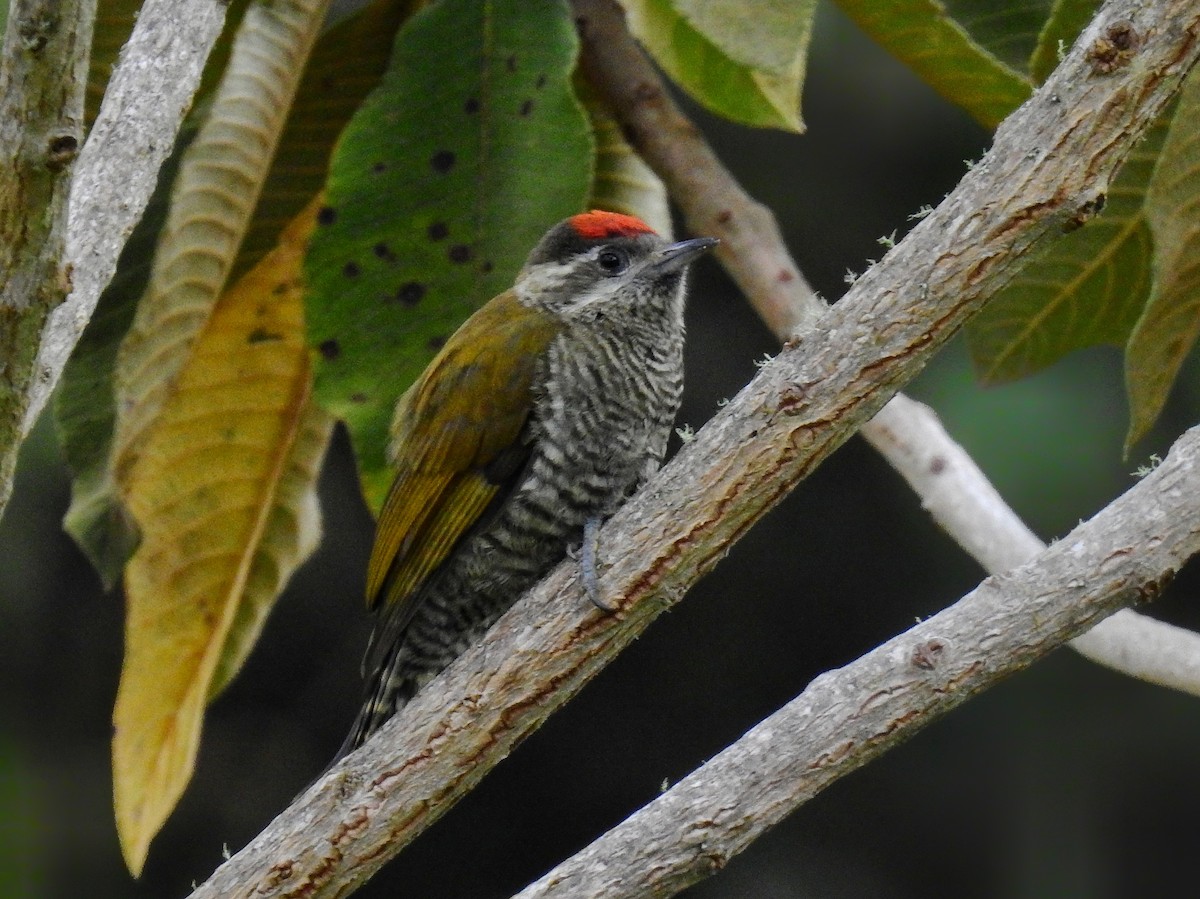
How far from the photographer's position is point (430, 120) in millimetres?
2666

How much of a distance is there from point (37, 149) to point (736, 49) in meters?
1.01

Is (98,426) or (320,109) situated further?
(320,109)

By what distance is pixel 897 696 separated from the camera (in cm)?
177

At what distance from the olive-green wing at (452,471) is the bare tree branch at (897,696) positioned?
1.02m

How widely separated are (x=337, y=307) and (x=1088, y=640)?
1.27 m

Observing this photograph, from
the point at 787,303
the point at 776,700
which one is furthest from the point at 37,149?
the point at 776,700

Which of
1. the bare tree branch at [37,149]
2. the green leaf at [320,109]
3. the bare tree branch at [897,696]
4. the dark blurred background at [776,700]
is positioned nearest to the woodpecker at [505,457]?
the green leaf at [320,109]

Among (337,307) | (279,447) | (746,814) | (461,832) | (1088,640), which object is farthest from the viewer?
(461,832)

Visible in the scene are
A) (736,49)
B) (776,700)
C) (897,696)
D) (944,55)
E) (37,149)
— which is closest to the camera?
(37,149)

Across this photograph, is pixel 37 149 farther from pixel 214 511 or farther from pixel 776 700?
pixel 776 700

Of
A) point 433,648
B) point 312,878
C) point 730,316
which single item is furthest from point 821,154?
point 312,878

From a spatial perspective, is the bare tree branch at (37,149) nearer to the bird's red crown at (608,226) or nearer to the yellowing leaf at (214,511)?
the yellowing leaf at (214,511)

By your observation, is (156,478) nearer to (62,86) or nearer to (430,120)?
(430,120)

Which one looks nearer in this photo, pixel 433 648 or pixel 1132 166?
pixel 1132 166
